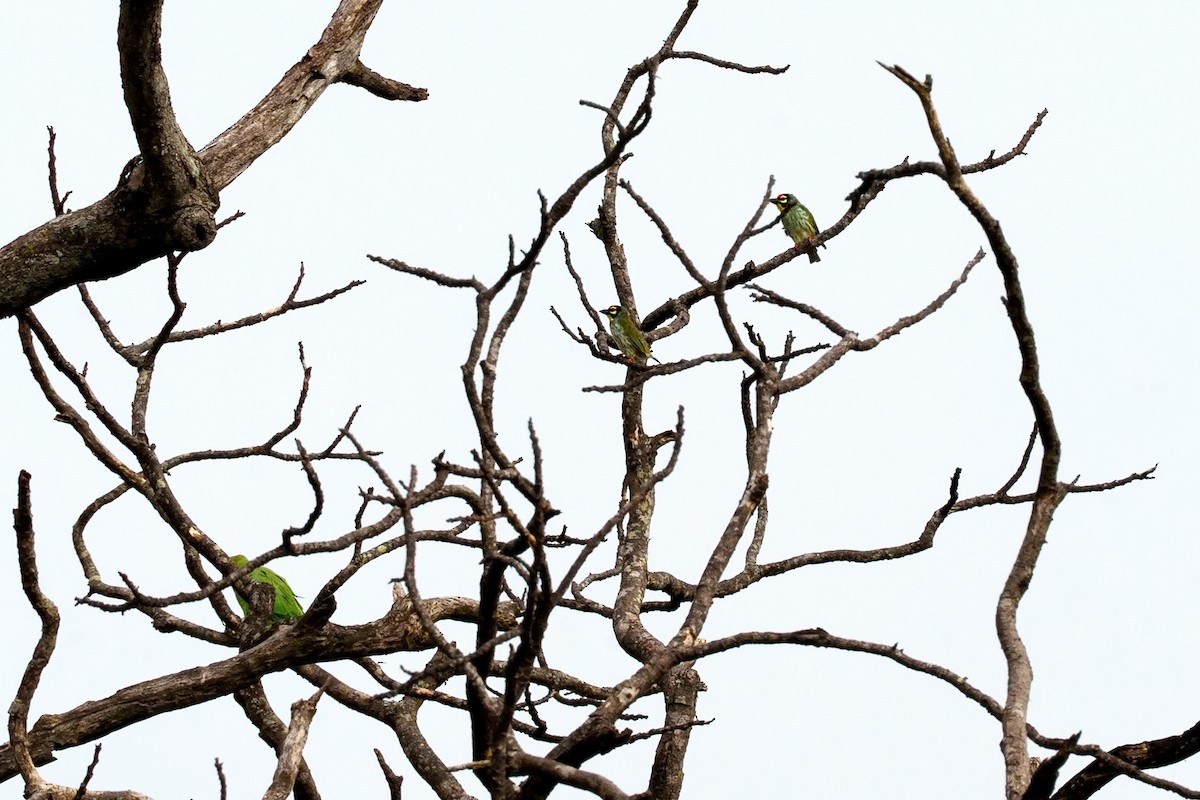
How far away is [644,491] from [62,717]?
115 inches

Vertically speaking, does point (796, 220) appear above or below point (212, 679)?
above

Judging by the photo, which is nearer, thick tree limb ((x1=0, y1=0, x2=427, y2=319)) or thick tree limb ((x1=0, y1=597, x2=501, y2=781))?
thick tree limb ((x1=0, y1=0, x2=427, y2=319))

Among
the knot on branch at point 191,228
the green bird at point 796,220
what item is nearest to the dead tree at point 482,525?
the knot on branch at point 191,228

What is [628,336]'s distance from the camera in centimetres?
681

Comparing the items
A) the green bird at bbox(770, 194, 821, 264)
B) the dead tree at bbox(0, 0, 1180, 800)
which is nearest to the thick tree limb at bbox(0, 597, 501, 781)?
the dead tree at bbox(0, 0, 1180, 800)

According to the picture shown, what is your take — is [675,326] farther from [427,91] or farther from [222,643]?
[222,643]

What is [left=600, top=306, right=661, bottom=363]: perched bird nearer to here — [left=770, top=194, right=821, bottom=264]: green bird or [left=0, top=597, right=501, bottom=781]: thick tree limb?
[left=0, top=597, right=501, bottom=781]: thick tree limb

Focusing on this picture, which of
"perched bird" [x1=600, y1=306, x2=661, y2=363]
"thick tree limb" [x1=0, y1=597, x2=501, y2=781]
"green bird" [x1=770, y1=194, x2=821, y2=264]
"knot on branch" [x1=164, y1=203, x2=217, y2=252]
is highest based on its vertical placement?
"green bird" [x1=770, y1=194, x2=821, y2=264]

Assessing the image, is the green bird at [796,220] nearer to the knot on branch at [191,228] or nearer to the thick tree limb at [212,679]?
the knot on branch at [191,228]

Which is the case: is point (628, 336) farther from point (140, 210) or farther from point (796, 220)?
point (796, 220)

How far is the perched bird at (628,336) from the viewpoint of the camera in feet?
22.1

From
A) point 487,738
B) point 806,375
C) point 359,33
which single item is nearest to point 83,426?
point 359,33

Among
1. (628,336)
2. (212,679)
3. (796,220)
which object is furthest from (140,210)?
(796,220)

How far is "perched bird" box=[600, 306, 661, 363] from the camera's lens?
6730 millimetres
